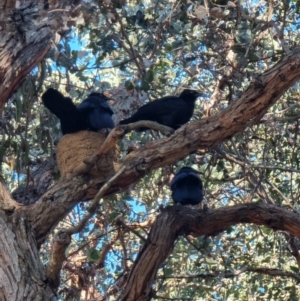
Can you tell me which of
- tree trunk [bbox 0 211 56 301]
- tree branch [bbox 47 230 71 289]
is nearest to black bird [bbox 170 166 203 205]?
tree trunk [bbox 0 211 56 301]

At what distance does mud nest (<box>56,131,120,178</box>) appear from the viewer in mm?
5367

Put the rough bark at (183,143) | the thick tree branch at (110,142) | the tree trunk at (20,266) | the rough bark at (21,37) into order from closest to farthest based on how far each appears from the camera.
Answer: the tree trunk at (20,266) → the rough bark at (183,143) → the thick tree branch at (110,142) → the rough bark at (21,37)

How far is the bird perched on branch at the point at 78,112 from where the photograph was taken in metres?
6.11

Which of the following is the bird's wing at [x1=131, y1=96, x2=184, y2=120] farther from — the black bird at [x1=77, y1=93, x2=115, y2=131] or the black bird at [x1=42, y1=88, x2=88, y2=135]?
the black bird at [x1=42, y1=88, x2=88, y2=135]

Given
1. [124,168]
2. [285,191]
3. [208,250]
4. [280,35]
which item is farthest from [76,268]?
[280,35]

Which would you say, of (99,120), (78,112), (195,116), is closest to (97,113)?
(99,120)

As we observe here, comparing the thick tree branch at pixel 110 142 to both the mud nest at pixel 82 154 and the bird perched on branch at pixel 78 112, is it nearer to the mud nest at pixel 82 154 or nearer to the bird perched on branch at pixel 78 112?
the mud nest at pixel 82 154

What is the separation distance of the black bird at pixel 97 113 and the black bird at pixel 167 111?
0.23 metres

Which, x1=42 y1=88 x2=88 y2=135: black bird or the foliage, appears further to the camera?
the foliage

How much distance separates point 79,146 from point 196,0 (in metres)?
1.88

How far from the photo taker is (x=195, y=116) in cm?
844

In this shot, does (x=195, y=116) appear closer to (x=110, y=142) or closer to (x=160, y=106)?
(x=160, y=106)

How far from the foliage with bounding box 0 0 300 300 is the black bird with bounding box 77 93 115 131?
0.30m

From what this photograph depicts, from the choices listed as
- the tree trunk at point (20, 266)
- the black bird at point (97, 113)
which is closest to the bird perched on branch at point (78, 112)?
the black bird at point (97, 113)
